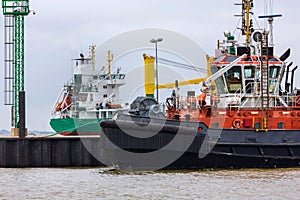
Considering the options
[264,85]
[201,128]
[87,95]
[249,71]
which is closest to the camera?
[201,128]

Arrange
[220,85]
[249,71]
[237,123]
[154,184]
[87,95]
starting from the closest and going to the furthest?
[154,184] < [237,123] < [249,71] < [220,85] < [87,95]

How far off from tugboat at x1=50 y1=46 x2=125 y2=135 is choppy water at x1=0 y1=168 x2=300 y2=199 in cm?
4078

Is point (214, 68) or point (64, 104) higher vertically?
point (214, 68)

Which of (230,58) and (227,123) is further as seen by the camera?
(230,58)

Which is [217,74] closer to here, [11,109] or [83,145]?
[83,145]

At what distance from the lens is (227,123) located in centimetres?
3183

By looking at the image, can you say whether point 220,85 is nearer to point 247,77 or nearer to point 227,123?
point 247,77

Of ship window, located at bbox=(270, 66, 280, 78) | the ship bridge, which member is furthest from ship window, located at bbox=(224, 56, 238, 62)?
ship window, located at bbox=(270, 66, 280, 78)

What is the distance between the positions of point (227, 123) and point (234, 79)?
2.27 meters

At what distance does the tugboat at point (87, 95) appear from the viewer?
72.8 metres

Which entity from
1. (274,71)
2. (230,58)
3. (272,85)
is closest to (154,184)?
(230,58)

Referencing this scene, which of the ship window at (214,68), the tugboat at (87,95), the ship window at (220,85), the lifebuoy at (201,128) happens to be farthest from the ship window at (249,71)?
the tugboat at (87,95)

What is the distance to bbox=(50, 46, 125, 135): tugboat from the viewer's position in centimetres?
7281

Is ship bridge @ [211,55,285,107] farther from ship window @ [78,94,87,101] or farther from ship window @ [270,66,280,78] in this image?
ship window @ [78,94,87,101]
